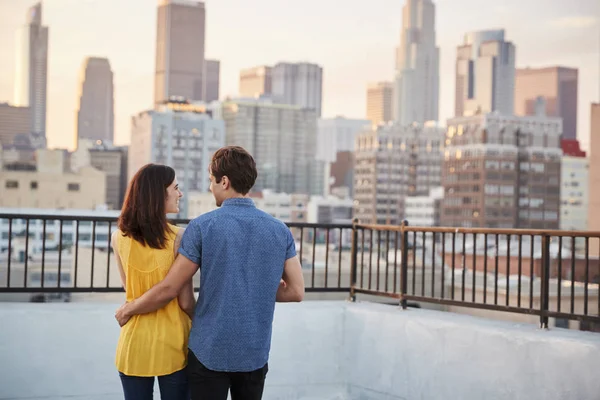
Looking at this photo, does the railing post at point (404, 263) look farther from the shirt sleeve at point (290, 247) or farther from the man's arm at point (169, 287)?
the man's arm at point (169, 287)

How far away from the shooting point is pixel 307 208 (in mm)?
135375

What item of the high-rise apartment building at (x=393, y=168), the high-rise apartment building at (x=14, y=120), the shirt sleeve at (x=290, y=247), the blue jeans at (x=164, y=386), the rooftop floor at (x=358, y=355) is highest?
the high-rise apartment building at (x=14, y=120)

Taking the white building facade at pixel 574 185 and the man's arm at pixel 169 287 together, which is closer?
the man's arm at pixel 169 287

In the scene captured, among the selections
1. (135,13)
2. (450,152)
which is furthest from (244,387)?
(135,13)

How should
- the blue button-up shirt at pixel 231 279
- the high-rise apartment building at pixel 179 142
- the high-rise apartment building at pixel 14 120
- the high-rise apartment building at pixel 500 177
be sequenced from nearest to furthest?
the blue button-up shirt at pixel 231 279, the high-rise apartment building at pixel 500 177, the high-rise apartment building at pixel 179 142, the high-rise apartment building at pixel 14 120

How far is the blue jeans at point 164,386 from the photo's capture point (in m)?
2.86

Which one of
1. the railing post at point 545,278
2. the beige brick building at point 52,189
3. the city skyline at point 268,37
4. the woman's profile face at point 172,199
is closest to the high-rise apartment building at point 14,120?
the city skyline at point 268,37

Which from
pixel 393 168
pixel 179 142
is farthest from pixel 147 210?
pixel 393 168

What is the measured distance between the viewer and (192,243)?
275cm

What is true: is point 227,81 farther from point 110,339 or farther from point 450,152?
point 110,339

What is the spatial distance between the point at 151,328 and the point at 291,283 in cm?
51

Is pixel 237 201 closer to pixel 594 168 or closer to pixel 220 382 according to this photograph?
pixel 220 382

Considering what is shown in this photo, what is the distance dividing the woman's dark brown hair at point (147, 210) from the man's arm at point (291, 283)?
1.44ft

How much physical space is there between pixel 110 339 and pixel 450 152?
125 m
